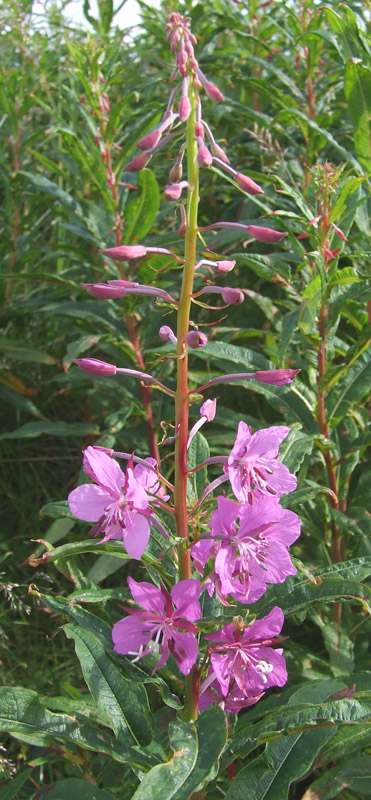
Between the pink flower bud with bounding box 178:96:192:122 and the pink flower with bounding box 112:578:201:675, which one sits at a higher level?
the pink flower bud with bounding box 178:96:192:122

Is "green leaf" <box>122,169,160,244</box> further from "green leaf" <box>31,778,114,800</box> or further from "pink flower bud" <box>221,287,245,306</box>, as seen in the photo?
"green leaf" <box>31,778,114,800</box>

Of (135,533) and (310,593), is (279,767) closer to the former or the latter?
(310,593)

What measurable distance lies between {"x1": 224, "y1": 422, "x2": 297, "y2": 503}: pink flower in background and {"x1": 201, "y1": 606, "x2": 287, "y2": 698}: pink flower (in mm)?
288

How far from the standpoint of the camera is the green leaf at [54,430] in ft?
8.93

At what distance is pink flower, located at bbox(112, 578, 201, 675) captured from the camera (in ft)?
4.60

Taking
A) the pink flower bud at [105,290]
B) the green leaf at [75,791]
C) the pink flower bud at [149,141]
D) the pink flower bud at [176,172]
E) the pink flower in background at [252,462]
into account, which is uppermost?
the pink flower bud at [149,141]

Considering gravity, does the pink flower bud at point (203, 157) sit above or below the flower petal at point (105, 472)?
above

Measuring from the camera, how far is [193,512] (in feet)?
4.89

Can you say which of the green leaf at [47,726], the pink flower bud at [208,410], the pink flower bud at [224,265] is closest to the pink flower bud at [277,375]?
the pink flower bud at [208,410]

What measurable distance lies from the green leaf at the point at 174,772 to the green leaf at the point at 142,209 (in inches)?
68.3

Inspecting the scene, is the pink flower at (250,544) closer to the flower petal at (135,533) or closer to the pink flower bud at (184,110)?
the flower petal at (135,533)

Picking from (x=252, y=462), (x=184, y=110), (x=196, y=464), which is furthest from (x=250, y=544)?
(x=184, y=110)

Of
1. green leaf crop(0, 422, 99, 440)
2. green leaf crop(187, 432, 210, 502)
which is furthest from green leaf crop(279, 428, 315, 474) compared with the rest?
green leaf crop(0, 422, 99, 440)

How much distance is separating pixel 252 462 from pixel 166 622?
343mm
